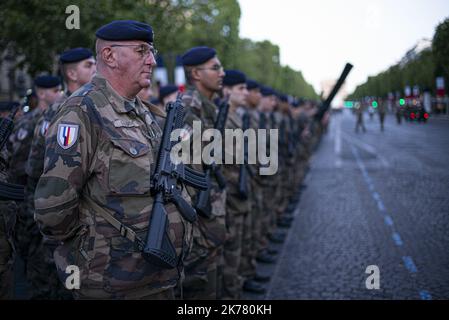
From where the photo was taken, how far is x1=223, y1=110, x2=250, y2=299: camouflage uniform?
4.34m

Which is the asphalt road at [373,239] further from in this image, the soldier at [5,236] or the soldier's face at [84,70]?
the soldier's face at [84,70]

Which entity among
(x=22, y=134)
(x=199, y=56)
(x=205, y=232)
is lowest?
(x=205, y=232)

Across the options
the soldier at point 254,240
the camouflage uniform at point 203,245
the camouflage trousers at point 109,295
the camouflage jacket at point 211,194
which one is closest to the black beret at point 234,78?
the soldier at point 254,240

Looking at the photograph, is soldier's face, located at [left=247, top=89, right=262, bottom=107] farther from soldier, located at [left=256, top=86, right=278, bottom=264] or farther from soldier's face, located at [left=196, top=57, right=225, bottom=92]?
soldier's face, located at [left=196, top=57, right=225, bottom=92]

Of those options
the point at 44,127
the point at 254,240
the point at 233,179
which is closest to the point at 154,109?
the point at 44,127

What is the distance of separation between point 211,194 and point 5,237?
1.54 metres

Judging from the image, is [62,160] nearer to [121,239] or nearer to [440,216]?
[121,239]

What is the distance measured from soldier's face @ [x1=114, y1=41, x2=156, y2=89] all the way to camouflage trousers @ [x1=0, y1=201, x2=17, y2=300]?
3.64ft

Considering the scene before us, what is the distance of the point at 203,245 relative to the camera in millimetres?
3684

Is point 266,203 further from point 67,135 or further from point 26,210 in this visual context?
point 67,135

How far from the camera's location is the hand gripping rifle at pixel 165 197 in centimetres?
217

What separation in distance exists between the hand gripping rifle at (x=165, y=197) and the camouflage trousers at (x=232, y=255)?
1.95m

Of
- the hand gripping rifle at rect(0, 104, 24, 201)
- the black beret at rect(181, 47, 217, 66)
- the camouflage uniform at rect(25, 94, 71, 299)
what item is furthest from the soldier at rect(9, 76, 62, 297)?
the hand gripping rifle at rect(0, 104, 24, 201)
